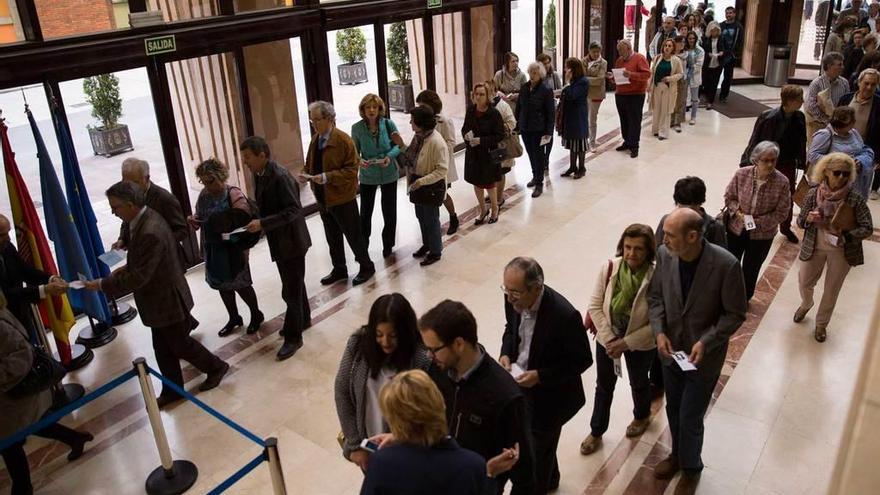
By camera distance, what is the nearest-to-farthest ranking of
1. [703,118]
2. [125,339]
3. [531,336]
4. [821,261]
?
[531,336] < [821,261] < [125,339] < [703,118]

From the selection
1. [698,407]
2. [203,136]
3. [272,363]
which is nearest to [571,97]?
[203,136]

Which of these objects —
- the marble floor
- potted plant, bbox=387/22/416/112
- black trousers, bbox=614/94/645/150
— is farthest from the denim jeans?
black trousers, bbox=614/94/645/150

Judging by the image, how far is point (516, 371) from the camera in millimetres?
3312

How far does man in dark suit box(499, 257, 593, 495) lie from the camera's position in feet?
10.3

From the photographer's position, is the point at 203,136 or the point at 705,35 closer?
the point at 203,136

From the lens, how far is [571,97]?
862cm

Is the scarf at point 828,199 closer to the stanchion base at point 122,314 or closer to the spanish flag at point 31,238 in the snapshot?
the spanish flag at point 31,238

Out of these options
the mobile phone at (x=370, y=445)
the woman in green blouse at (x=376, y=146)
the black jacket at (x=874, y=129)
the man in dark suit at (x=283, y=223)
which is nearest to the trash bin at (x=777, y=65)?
the black jacket at (x=874, y=129)

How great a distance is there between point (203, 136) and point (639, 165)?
19.0 feet

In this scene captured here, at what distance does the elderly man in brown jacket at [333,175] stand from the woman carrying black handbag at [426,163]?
545 millimetres

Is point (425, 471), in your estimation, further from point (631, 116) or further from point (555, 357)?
point (631, 116)

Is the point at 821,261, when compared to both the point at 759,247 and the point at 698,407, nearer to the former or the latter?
the point at 759,247

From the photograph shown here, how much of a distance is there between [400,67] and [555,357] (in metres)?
8.36

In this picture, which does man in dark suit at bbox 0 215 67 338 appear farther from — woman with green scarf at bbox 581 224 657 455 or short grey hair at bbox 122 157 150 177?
woman with green scarf at bbox 581 224 657 455
